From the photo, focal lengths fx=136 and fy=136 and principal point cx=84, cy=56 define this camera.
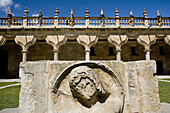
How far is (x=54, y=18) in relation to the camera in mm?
14297

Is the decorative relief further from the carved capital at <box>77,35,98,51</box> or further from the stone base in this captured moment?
the carved capital at <box>77,35,98,51</box>

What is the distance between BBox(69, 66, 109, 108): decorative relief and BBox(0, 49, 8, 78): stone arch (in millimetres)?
18124

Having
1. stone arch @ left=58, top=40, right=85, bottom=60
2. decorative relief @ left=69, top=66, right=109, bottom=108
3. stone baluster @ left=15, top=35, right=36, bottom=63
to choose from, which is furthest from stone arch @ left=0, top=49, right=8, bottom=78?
decorative relief @ left=69, top=66, right=109, bottom=108

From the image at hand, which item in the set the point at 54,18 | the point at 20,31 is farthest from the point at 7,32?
the point at 54,18

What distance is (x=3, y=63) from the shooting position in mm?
17891

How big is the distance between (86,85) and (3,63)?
1880cm

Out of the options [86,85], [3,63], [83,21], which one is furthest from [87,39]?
[86,85]

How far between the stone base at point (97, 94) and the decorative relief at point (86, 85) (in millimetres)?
24

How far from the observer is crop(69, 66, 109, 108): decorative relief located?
2.44m

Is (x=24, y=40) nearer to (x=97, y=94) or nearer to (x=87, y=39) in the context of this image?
(x=87, y=39)

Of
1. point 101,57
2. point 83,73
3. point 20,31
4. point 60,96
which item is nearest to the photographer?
point 83,73

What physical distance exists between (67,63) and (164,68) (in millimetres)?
19597

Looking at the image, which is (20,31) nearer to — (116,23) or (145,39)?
(116,23)

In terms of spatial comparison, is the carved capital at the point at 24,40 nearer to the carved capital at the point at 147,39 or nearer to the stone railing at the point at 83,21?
the stone railing at the point at 83,21
